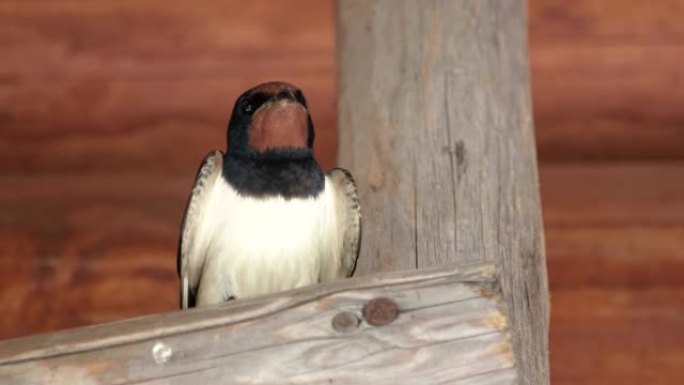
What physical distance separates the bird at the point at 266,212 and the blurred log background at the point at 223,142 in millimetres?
421

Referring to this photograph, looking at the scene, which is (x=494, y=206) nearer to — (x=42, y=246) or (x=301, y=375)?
(x=301, y=375)

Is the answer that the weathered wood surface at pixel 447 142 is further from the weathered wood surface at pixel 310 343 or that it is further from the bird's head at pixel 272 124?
the weathered wood surface at pixel 310 343

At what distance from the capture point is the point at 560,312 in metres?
2.86

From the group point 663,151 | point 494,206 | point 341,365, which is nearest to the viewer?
point 341,365

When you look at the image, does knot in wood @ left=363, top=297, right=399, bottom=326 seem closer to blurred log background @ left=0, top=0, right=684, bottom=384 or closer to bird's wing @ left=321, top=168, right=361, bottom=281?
bird's wing @ left=321, top=168, right=361, bottom=281

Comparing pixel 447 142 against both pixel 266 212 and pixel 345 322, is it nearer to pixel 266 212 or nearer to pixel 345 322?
pixel 266 212

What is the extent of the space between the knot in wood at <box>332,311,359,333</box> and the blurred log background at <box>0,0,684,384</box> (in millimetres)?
1233

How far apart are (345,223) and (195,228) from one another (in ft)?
0.75

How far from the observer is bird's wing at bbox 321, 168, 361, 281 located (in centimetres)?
231

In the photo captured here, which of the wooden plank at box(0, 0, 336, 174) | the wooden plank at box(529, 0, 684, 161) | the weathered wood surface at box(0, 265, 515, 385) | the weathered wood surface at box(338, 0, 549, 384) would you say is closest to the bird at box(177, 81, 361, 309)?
the weathered wood surface at box(338, 0, 549, 384)

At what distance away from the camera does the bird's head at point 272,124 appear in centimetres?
236

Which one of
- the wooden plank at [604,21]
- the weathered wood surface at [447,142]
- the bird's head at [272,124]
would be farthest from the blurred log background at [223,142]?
the weathered wood surface at [447,142]

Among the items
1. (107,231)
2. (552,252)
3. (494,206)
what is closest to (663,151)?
(552,252)

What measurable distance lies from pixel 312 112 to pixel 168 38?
295 mm
